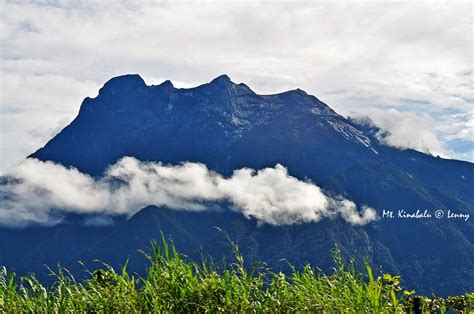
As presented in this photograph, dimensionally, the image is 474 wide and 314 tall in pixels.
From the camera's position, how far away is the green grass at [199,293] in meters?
8.93

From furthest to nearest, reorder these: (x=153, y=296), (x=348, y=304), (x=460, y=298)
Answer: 1. (x=460, y=298)
2. (x=153, y=296)
3. (x=348, y=304)

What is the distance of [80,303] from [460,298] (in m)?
7.66

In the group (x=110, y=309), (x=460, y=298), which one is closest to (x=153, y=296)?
(x=110, y=309)

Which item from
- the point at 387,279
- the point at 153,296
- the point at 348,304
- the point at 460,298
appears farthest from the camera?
the point at 460,298

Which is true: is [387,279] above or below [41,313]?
above

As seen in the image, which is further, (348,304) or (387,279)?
(387,279)

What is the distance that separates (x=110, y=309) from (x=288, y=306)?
9.46ft

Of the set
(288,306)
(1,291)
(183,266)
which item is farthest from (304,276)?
(1,291)

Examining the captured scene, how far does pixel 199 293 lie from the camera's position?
9.16 m

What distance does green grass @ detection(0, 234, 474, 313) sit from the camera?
893cm

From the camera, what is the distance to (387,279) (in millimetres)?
10102

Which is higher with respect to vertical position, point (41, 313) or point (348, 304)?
point (348, 304)

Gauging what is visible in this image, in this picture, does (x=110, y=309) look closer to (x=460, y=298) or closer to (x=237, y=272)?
(x=237, y=272)

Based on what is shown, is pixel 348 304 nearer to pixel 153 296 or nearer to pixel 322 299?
pixel 322 299
